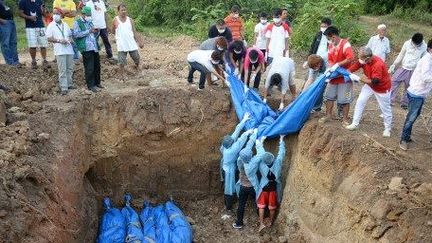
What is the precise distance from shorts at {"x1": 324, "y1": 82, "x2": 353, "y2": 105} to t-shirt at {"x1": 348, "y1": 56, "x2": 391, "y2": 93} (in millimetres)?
542

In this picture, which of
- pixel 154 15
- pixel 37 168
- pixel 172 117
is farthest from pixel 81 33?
pixel 154 15

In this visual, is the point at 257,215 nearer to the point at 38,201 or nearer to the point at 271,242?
the point at 271,242

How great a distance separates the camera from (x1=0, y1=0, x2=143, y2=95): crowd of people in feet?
27.2

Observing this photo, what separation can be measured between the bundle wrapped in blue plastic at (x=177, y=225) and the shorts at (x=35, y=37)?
4493mm

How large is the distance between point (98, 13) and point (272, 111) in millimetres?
4816

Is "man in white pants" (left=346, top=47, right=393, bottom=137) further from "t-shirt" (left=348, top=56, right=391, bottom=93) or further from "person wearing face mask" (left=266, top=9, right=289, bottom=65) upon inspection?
"person wearing face mask" (left=266, top=9, right=289, bottom=65)

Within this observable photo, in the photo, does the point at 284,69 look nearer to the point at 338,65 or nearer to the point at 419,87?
the point at 338,65

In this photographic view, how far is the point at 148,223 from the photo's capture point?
826 centimetres

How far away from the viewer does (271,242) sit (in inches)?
322

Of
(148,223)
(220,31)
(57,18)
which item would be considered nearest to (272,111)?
(220,31)

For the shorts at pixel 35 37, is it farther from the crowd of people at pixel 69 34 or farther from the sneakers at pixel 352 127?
the sneakers at pixel 352 127

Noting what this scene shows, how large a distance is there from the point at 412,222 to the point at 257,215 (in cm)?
372

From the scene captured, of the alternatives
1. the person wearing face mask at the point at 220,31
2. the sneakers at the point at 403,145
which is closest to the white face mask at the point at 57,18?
the person wearing face mask at the point at 220,31

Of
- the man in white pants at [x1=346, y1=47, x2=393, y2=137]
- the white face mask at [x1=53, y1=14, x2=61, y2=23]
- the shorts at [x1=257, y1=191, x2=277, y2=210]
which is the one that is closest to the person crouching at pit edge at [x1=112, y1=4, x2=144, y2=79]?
the white face mask at [x1=53, y1=14, x2=61, y2=23]
